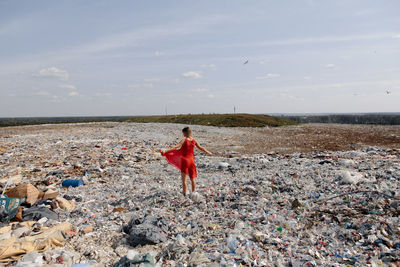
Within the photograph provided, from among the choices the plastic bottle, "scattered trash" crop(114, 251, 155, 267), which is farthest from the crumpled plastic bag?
the plastic bottle

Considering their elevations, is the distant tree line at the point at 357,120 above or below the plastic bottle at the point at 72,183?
above

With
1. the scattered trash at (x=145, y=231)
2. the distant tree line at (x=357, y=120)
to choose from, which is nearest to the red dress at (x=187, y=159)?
the scattered trash at (x=145, y=231)

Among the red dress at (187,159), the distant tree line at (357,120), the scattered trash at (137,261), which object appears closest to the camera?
the scattered trash at (137,261)

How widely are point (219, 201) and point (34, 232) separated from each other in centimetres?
326

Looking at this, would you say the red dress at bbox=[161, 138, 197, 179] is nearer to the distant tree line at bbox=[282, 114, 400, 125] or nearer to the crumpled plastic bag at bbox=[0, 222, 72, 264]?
the crumpled plastic bag at bbox=[0, 222, 72, 264]

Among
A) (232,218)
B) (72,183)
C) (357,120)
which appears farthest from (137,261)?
(357,120)

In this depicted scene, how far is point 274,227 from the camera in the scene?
413 centimetres

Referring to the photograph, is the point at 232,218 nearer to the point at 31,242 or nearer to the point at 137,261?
the point at 137,261

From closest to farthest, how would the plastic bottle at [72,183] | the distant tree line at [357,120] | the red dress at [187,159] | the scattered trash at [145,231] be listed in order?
1. the scattered trash at [145,231]
2. the red dress at [187,159]
3. the plastic bottle at [72,183]
4. the distant tree line at [357,120]

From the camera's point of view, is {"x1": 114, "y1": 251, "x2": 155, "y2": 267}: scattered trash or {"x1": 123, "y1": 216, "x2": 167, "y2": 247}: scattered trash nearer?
{"x1": 114, "y1": 251, "x2": 155, "y2": 267}: scattered trash

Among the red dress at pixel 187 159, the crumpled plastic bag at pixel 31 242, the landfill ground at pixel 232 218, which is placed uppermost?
the red dress at pixel 187 159

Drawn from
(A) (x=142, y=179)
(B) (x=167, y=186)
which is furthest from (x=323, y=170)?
(A) (x=142, y=179)

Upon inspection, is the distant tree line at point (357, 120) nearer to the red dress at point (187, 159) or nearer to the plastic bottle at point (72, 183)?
the red dress at point (187, 159)

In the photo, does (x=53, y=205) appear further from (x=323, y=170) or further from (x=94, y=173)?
(x=323, y=170)
